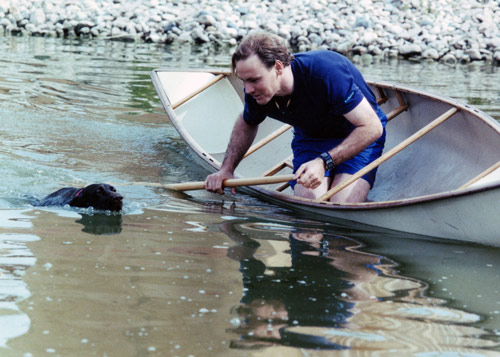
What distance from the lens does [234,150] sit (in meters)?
5.50

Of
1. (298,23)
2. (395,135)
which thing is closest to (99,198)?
(395,135)

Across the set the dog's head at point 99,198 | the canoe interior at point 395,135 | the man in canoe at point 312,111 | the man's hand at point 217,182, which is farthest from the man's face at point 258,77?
the canoe interior at point 395,135

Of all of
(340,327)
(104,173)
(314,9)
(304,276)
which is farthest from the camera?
(314,9)

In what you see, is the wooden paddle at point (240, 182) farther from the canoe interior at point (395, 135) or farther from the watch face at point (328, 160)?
the canoe interior at point (395, 135)

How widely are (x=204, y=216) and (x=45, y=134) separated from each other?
3.15 meters

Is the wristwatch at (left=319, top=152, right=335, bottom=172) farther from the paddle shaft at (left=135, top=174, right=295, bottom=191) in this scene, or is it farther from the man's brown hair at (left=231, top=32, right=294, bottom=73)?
the man's brown hair at (left=231, top=32, right=294, bottom=73)

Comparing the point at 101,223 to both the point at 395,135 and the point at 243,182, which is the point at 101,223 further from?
the point at 395,135

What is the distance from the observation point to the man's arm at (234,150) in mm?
5453

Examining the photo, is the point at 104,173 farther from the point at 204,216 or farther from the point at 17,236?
the point at 17,236

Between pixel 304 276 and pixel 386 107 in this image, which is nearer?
pixel 304 276

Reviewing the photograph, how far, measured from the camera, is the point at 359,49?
694 inches

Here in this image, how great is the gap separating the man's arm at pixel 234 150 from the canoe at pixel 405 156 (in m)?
0.32

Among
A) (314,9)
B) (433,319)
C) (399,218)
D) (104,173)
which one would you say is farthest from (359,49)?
(433,319)

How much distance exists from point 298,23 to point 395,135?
12.7m
